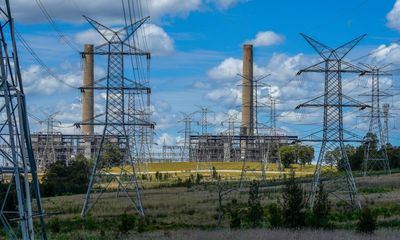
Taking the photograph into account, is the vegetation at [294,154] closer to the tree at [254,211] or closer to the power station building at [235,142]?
the power station building at [235,142]

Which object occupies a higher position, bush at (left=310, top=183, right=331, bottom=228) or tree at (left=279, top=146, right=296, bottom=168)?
tree at (left=279, top=146, right=296, bottom=168)

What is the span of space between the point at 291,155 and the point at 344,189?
99767 millimetres

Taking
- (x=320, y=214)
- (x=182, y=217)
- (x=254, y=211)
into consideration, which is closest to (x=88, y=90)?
(x=182, y=217)

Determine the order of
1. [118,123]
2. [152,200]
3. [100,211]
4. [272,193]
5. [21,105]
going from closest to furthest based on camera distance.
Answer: [21,105] → [118,123] → [100,211] → [152,200] → [272,193]

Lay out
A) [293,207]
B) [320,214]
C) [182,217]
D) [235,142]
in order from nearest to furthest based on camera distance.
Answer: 1. [293,207]
2. [320,214]
3. [182,217]
4. [235,142]

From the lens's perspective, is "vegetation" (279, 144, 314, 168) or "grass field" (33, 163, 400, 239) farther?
"vegetation" (279, 144, 314, 168)

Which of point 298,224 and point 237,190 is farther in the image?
→ point 237,190

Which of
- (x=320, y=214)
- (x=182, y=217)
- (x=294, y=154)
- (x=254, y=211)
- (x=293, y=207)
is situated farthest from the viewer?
(x=294, y=154)

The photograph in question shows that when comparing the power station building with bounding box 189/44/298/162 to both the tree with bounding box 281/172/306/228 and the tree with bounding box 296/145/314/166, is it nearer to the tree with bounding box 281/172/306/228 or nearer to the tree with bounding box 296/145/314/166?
the tree with bounding box 296/145/314/166

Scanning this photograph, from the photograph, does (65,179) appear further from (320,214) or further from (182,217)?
(320,214)

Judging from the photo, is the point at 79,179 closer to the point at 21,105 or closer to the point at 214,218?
the point at 214,218

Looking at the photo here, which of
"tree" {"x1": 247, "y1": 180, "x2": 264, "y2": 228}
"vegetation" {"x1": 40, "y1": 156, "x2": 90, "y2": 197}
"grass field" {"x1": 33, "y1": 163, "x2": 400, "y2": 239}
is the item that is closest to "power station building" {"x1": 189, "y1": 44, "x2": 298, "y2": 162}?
"vegetation" {"x1": 40, "y1": 156, "x2": 90, "y2": 197}

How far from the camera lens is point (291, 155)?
152 m

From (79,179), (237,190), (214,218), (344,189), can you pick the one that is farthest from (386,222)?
(79,179)
